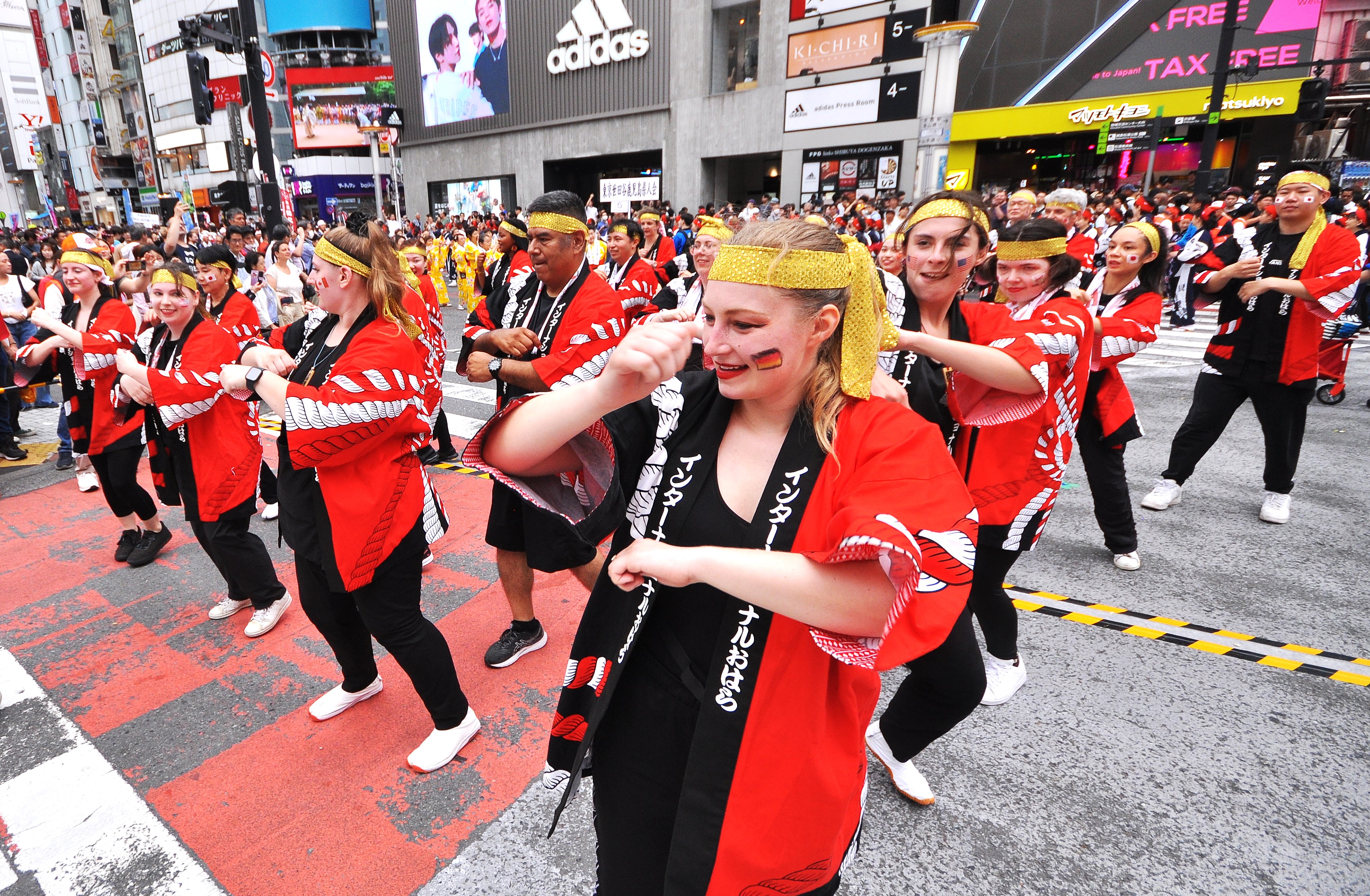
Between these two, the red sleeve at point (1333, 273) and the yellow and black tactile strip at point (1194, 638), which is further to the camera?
the red sleeve at point (1333, 273)

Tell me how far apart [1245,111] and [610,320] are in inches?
964

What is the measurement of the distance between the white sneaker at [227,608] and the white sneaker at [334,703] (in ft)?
3.95

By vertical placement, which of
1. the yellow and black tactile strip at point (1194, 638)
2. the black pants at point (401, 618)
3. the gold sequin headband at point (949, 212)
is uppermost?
the gold sequin headband at point (949, 212)

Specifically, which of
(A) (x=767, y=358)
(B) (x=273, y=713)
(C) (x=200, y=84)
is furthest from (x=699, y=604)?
(C) (x=200, y=84)

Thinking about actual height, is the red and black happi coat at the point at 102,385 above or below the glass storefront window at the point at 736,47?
below

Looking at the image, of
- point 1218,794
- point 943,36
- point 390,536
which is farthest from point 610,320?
point 943,36

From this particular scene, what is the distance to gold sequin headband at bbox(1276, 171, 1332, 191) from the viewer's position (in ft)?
14.8

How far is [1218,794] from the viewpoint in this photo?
263 cm

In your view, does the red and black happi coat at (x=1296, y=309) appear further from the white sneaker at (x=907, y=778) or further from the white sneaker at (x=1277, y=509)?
the white sneaker at (x=907, y=778)

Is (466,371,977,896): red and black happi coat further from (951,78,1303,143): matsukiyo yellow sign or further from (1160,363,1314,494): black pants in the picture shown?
(951,78,1303,143): matsukiyo yellow sign

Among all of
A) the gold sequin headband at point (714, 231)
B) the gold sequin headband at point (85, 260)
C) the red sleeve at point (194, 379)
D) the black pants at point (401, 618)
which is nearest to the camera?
the black pants at point (401, 618)

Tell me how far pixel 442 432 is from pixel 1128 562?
561 cm

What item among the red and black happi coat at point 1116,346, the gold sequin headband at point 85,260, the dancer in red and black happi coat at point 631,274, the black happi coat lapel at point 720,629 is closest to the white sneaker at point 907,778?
the black happi coat lapel at point 720,629

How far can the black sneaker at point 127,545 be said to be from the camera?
15.6ft
